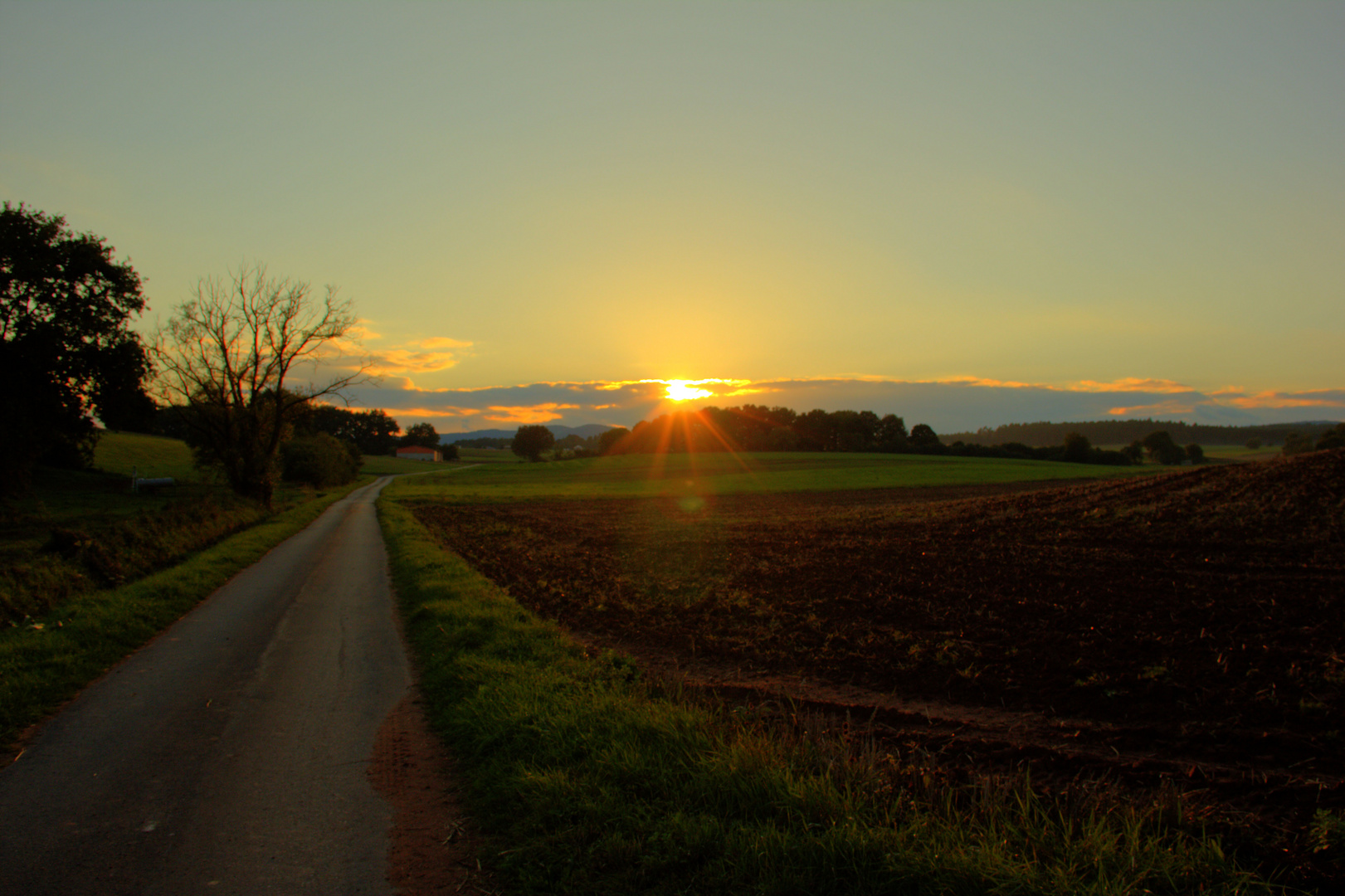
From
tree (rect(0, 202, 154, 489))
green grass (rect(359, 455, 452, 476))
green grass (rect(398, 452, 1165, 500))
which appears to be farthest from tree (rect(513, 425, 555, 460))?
tree (rect(0, 202, 154, 489))

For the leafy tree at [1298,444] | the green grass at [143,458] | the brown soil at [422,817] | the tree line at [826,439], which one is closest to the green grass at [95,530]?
the green grass at [143,458]

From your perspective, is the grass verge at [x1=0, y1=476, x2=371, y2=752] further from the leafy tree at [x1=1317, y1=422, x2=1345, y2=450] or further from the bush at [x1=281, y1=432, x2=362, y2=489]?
the bush at [x1=281, y1=432, x2=362, y2=489]

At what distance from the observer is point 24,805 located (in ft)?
16.7

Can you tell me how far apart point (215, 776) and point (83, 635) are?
21.1ft

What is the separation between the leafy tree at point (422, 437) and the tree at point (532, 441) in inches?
1811

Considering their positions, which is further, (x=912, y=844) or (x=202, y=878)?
(x=202, y=878)

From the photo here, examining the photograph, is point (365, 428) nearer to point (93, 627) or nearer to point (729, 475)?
point (729, 475)

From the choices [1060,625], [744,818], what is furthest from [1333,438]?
[744,818]

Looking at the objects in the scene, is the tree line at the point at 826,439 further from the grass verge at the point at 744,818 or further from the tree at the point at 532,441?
the grass verge at the point at 744,818

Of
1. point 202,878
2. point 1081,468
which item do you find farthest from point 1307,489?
point 1081,468

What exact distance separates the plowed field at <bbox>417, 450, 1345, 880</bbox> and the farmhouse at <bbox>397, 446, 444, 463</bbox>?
141256mm

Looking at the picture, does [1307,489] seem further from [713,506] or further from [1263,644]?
[713,506]

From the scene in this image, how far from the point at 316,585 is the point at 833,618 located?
35.9ft

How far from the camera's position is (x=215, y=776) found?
559 cm
